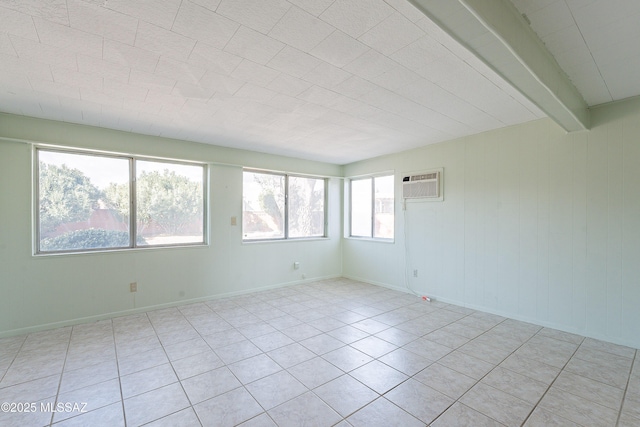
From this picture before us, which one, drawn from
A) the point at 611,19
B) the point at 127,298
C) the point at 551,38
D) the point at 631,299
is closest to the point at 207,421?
the point at 127,298

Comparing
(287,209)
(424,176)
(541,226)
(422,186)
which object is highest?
(424,176)

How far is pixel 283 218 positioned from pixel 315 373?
133 inches

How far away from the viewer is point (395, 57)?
202 cm

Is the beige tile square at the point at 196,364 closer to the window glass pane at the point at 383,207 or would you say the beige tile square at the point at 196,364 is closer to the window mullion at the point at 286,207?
the window mullion at the point at 286,207

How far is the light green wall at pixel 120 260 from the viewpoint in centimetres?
312

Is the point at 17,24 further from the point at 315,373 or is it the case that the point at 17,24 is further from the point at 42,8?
the point at 315,373

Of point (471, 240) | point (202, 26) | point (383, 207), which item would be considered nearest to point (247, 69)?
point (202, 26)

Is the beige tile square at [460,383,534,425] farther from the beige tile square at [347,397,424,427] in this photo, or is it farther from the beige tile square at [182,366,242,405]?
the beige tile square at [182,366,242,405]

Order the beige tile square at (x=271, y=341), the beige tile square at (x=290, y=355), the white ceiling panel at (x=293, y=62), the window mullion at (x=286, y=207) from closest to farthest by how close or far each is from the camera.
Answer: the white ceiling panel at (x=293, y=62), the beige tile square at (x=290, y=355), the beige tile square at (x=271, y=341), the window mullion at (x=286, y=207)

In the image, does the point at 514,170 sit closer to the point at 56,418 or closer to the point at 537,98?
the point at 537,98

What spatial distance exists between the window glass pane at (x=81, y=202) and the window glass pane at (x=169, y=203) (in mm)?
183

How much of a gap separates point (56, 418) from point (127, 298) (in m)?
2.09

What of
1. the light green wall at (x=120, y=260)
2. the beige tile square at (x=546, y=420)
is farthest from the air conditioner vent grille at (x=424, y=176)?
the beige tile square at (x=546, y=420)

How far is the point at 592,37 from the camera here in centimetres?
190
